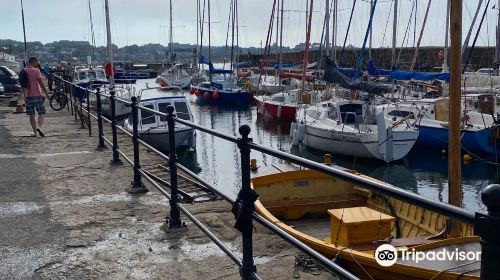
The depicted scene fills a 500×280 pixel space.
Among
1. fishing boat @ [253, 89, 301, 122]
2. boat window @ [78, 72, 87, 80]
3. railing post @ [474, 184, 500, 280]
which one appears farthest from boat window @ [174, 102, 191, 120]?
boat window @ [78, 72, 87, 80]

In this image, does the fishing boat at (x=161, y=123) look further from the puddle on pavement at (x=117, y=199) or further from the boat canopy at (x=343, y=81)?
the puddle on pavement at (x=117, y=199)

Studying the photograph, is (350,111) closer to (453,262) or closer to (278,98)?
(278,98)

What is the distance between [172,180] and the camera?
5.07 meters

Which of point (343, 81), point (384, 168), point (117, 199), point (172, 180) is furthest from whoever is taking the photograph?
point (343, 81)

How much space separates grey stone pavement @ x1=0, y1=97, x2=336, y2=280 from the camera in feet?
14.0

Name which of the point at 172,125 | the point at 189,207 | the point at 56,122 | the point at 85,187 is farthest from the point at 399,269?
the point at 56,122

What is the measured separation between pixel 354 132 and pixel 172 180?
1697 centimetres

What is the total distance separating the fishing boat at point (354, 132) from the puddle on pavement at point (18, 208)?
51.7 ft

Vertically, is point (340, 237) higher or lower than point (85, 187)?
lower

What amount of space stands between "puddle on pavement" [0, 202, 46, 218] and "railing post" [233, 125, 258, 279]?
3.50 meters

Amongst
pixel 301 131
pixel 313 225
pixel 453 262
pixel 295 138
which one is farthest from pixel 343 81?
pixel 453 262

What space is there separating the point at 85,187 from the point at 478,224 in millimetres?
6264

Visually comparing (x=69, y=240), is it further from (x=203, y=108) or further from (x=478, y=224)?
(x=203, y=108)

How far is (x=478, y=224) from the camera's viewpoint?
157cm
